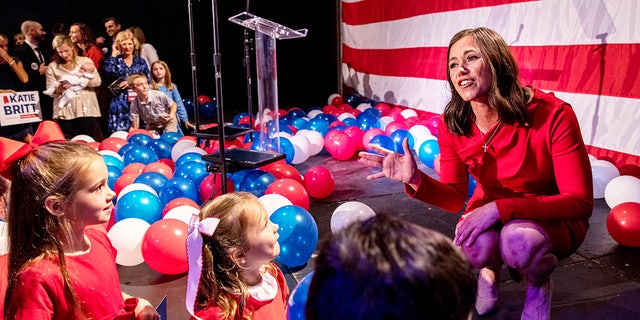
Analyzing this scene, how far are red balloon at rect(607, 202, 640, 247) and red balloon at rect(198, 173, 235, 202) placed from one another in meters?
2.06

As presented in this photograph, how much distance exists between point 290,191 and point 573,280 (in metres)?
1.48

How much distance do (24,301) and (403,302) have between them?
38.5 inches

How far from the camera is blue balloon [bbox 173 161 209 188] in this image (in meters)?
3.51

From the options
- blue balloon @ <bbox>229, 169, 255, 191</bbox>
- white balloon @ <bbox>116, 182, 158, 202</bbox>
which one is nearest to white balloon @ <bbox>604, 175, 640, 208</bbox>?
blue balloon @ <bbox>229, 169, 255, 191</bbox>

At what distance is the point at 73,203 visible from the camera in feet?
4.39

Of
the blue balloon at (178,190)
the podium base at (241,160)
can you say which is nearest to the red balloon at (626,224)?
the podium base at (241,160)

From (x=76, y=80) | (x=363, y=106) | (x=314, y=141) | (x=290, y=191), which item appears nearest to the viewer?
(x=290, y=191)

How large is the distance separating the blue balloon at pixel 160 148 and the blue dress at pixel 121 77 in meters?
1.18

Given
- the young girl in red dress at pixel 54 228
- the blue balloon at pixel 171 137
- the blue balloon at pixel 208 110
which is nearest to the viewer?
the young girl in red dress at pixel 54 228

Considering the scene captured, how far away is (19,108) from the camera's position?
5465mm

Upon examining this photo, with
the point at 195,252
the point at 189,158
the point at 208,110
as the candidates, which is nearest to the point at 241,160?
the point at 189,158

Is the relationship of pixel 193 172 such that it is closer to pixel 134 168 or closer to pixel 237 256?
pixel 134 168

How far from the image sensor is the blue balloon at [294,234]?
235 centimetres

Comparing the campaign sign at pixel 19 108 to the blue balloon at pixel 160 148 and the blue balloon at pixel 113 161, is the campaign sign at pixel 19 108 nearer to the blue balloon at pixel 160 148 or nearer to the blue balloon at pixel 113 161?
the blue balloon at pixel 160 148
